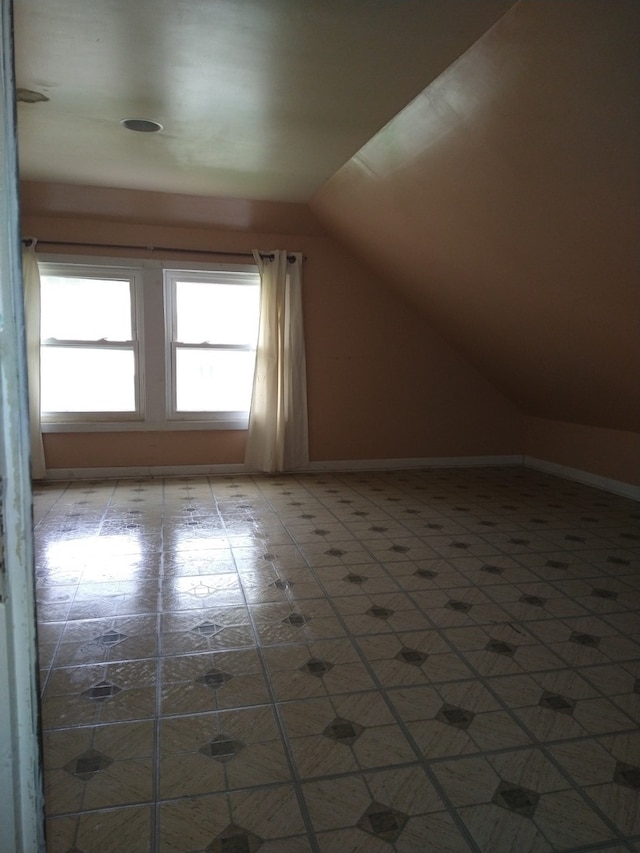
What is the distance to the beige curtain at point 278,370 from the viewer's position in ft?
17.2

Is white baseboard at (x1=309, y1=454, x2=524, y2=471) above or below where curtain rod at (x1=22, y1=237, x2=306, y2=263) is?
below

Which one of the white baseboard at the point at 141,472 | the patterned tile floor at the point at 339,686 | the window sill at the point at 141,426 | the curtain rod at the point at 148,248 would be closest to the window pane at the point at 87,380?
the window sill at the point at 141,426

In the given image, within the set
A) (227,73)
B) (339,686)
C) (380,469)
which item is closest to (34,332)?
(227,73)

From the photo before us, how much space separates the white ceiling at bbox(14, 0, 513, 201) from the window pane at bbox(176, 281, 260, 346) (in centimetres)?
146

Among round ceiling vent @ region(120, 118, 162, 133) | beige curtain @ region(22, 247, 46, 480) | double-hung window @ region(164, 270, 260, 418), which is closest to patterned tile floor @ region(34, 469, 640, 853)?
beige curtain @ region(22, 247, 46, 480)

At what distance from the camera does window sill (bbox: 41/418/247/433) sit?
5.05 meters

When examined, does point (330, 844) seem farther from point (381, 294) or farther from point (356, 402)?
point (381, 294)

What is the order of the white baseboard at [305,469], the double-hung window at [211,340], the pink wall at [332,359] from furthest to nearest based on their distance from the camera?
the double-hung window at [211,340]
the white baseboard at [305,469]
the pink wall at [332,359]

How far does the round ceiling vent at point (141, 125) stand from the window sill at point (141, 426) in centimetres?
263

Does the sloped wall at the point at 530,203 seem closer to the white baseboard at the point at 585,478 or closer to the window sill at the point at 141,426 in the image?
the white baseboard at the point at 585,478

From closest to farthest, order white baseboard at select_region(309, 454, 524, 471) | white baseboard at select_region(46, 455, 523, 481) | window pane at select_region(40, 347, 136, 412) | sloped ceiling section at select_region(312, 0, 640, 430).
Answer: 1. sloped ceiling section at select_region(312, 0, 640, 430)
2. window pane at select_region(40, 347, 136, 412)
3. white baseboard at select_region(46, 455, 523, 481)
4. white baseboard at select_region(309, 454, 524, 471)

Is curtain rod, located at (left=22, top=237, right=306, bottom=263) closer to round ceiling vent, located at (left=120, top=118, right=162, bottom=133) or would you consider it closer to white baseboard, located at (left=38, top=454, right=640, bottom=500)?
round ceiling vent, located at (left=120, top=118, right=162, bottom=133)

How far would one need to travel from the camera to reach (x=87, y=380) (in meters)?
5.16

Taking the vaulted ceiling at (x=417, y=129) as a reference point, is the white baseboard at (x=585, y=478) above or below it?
below
